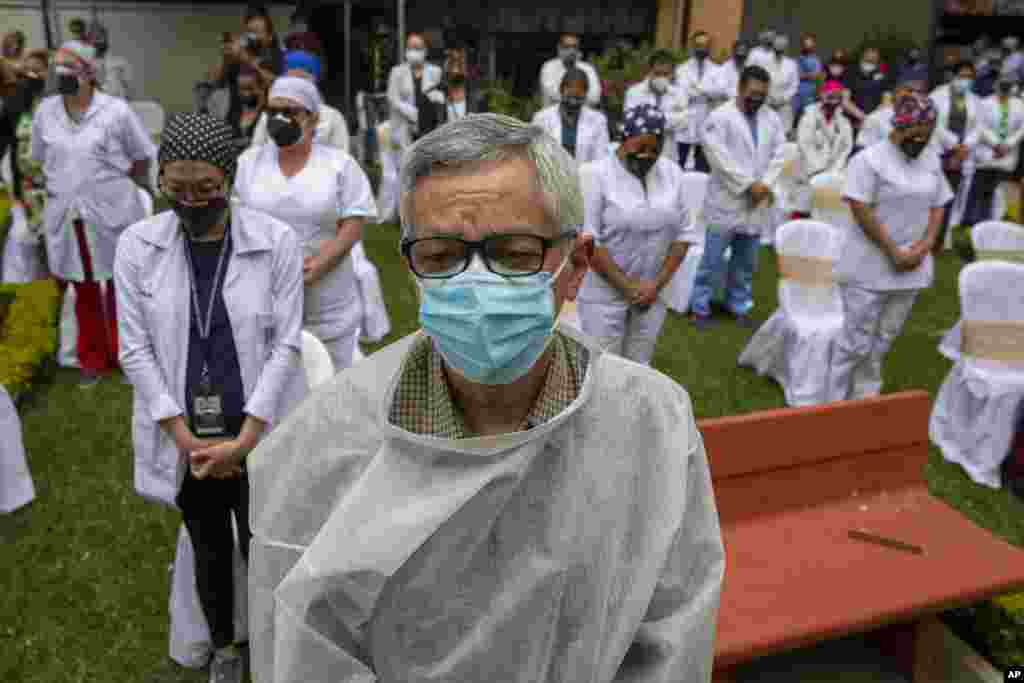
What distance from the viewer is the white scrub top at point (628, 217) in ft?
16.2

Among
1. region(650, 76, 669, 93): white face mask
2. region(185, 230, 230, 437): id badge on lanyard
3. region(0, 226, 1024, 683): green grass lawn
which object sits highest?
region(650, 76, 669, 93): white face mask

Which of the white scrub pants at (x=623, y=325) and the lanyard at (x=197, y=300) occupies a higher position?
the lanyard at (x=197, y=300)

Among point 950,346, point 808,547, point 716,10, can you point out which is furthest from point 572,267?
point 716,10

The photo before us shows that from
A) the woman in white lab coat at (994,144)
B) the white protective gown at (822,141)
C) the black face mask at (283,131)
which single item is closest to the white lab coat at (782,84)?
the woman in white lab coat at (994,144)

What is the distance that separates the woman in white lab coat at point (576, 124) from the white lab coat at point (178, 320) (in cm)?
533

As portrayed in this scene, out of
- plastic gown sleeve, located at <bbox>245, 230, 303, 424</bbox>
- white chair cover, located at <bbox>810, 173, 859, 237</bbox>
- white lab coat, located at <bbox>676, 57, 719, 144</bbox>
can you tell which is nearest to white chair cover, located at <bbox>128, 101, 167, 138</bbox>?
white lab coat, located at <bbox>676, 57, 719, 144</bbox>

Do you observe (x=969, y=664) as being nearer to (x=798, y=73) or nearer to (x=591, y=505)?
(x=591, y=505)

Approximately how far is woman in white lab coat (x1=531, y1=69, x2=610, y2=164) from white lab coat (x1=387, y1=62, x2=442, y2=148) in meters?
3.15

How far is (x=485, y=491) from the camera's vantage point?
1478 mm

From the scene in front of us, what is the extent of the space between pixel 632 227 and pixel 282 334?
7.53 ft

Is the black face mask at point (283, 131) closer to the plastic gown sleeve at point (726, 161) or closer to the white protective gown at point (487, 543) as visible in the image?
the white protective gown at point (487, 543)

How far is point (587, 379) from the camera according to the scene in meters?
1.63

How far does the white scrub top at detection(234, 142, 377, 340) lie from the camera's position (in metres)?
4.09

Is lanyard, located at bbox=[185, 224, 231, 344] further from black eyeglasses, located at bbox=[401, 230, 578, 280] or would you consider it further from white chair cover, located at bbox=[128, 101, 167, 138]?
white chair cover, located at bbox=[128, 101, 167, 138]
